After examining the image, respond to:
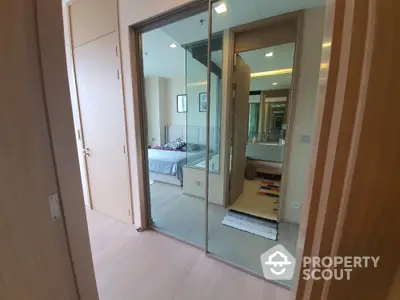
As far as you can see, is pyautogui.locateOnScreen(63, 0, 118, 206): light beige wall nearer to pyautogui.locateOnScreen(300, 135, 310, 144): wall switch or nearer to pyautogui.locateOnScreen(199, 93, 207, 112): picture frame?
pyautogui.locateOnScreen(199, 93, 207, 112): picture frame

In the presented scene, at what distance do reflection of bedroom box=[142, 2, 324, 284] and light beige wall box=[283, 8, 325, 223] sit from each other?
0.04ft

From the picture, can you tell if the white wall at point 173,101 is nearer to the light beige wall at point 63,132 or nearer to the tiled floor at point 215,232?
the tiled floor at point 215,232

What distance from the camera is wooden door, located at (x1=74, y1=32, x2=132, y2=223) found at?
219 centimetres

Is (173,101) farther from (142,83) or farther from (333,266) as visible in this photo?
(333,266)

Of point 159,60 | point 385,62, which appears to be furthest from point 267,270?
point 159,60

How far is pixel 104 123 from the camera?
239 centimetres

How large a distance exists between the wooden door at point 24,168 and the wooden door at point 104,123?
5.16 feet

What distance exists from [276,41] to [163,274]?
3167 millimetres

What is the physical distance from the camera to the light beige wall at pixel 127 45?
5.77 feet

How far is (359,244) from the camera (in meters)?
0.32

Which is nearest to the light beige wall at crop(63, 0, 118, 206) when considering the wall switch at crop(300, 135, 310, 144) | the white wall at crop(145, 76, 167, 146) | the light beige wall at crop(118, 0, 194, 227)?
the light beige wall at crop(118, 0, 194, 227)

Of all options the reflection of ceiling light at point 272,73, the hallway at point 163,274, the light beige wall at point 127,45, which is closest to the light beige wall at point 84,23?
the light beige wall at point 127,45

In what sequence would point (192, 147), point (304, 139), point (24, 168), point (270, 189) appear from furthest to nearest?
point (192, 147) < point (270, 189) < point (304, 139) < point (24, 168)

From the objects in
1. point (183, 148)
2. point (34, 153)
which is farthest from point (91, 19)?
point (183, 148)
